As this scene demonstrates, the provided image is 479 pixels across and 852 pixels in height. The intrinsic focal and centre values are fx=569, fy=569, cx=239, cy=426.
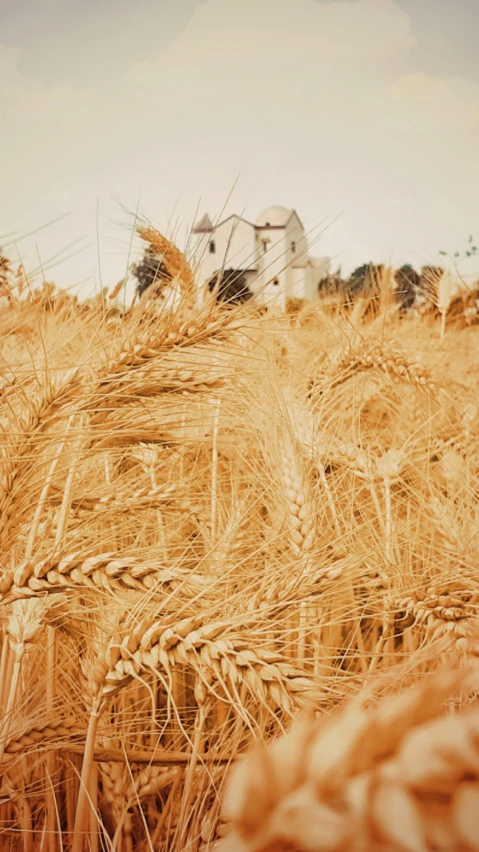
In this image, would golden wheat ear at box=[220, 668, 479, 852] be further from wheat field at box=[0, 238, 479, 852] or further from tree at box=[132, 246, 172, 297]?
tree at box=[132, 246, 172, 297]

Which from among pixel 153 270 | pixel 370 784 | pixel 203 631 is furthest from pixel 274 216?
pixel 370 784

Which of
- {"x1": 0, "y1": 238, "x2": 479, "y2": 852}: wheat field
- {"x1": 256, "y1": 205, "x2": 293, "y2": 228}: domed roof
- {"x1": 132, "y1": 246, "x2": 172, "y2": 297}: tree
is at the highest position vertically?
{"x1": 256, "y1": 205, "x2": 293, "y2": 228}: domed roof

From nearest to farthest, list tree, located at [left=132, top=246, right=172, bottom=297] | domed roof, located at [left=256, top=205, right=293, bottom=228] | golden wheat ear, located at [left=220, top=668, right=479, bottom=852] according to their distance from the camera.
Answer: golden wheat ear, located at [left=220, top=668, right=479, bottom=852] < tree, located at [left=132, top=246, right=172, bottom=297] < domed roof, located at [left=256, top=205, right=293, bottom=228]

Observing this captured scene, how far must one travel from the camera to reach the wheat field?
258mm

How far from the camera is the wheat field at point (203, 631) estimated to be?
258 mm

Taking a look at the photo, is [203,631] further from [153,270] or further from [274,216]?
[274,216]

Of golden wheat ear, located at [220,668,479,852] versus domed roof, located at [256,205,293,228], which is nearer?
golden wheat ear, located at [220,668,479,852]

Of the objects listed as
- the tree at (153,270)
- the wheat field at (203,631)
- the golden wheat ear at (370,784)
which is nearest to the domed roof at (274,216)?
the tree at (153,270)

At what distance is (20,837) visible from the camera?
0.95 m

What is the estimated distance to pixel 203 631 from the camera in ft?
2.23

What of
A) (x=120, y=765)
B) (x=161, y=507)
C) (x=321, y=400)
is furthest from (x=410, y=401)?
(x=120, y=765)

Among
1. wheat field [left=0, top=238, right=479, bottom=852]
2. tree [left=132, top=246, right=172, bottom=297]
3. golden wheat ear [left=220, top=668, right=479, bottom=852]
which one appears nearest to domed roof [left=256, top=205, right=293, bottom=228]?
tree [left=132, top=246, right=172, bottom=297]

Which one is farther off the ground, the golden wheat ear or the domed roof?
the domed roof

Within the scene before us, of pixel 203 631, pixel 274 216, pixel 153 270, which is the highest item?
pixel 274 216
